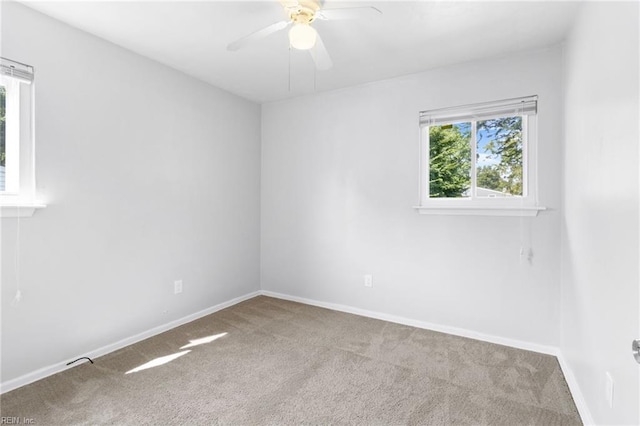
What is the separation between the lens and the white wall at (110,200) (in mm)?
2006

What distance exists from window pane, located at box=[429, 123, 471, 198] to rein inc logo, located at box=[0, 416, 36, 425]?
311 cm

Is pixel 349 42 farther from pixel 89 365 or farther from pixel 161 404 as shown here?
pixel 89 365

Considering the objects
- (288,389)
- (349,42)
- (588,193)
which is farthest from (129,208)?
(588,193)

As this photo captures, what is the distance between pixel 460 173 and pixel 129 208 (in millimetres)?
2805

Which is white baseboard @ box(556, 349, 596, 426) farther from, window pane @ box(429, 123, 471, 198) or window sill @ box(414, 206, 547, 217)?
window pane @ box(429, 123, 471, 198)

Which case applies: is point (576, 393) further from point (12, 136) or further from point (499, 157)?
point (12, 136)

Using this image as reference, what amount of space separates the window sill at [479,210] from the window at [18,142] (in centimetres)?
287

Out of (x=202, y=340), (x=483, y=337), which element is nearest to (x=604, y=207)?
(x=483, y=337)

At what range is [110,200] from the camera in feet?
7.92

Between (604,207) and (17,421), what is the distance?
3.05 metres

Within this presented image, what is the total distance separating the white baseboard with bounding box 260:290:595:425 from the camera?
177 cm

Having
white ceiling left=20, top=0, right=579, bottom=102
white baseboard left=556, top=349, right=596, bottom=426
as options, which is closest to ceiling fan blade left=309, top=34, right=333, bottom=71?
white ceiling left=20, top=0, right=579, bottom=102

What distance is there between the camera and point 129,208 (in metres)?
2.54

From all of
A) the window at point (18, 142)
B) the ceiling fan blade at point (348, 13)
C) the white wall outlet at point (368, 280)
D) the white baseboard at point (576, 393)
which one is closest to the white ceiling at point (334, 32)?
the ceiling fan blade at point (348, 13)
